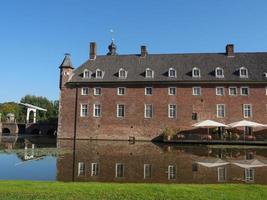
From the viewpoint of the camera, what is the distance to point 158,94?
36469mm

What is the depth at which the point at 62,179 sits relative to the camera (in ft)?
43.3

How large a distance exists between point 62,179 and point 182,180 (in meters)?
4.68

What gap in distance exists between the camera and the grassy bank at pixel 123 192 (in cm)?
908

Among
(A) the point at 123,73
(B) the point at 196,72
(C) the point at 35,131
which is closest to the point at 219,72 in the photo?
(B) the point at 196,72

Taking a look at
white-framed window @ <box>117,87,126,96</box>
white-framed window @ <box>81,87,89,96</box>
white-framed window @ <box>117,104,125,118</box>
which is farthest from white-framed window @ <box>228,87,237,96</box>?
white-framed window @ <box>81,87,89,96</box>

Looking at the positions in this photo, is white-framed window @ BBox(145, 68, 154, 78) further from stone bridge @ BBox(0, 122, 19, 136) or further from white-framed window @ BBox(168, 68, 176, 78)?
stone bridge @ BBox(0, 122, 19, 136)

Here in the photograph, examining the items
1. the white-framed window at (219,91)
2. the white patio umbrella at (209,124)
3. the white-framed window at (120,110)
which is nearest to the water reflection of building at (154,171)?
the white patio umbrella at (209,124)

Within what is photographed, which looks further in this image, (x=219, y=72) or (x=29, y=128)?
(x=29, y=128)

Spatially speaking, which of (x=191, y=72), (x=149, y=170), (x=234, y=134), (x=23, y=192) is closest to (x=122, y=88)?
(x=191, y=72)

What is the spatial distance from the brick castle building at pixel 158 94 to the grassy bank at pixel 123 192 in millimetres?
25536

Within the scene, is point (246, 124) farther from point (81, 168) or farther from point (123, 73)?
point (81, 168)

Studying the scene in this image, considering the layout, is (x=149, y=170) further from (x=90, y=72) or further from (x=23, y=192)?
(x=90, y=72)

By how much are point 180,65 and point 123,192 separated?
98.3ft

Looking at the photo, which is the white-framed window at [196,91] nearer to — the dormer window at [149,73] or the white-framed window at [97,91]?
the dormer window at [149,73]
